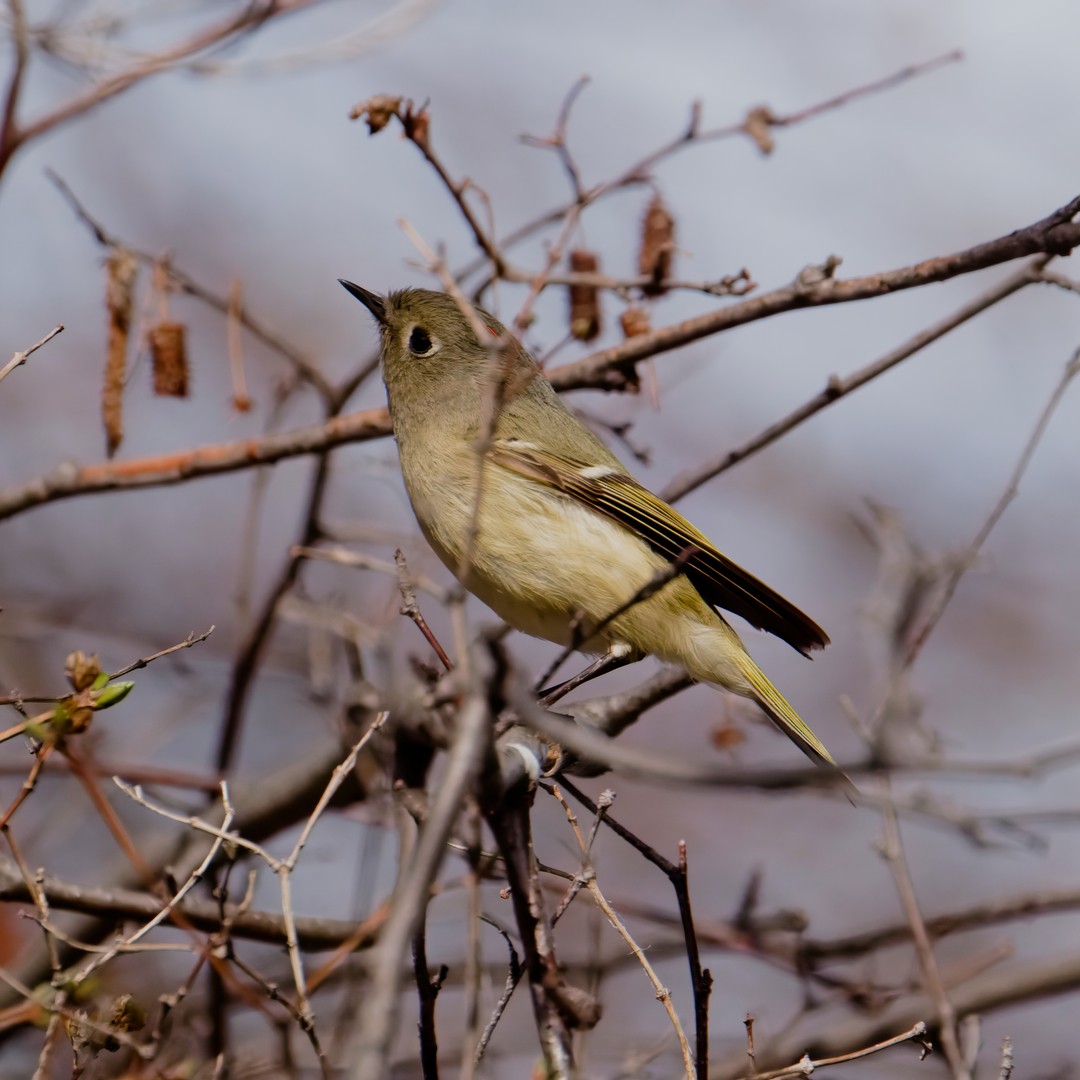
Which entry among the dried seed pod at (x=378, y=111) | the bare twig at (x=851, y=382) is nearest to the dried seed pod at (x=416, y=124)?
the dried seed pod at (x=378, y=111)

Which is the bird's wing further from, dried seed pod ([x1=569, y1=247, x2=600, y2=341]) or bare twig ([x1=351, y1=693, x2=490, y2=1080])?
bare twig ([x1=351, y1=693, x2=490, y2=1080])

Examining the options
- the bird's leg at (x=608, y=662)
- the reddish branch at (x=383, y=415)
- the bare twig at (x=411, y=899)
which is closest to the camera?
the bare twig at (x=411, y=899)

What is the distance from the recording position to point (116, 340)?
2.79 m

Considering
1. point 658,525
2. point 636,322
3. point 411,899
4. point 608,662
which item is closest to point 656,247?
point 636,322

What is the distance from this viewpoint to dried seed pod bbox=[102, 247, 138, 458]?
2.79 m

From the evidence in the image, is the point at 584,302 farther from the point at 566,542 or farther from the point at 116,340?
the point at 116,340

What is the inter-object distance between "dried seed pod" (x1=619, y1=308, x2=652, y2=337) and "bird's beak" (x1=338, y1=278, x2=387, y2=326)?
83 cm

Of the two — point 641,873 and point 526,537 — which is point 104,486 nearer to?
point 526,537

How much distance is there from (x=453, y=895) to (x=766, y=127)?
2.12 meters

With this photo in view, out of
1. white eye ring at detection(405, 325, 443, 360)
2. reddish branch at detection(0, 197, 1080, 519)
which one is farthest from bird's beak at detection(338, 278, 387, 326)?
reddish branch at detection(0, 197, 1080, 519)

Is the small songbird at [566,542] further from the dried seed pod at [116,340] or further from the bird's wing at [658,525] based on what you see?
the dried seed pod at [116,340]

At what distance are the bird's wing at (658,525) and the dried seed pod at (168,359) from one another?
74cm

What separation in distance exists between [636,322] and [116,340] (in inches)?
46.2

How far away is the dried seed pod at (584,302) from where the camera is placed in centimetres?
301
